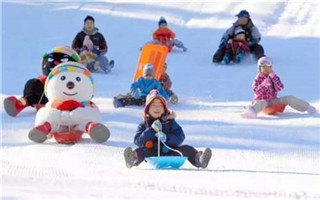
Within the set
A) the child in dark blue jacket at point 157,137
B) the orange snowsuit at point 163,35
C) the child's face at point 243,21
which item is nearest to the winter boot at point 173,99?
the child in dark blue jacket at point 157,137

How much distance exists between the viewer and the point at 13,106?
9523mm

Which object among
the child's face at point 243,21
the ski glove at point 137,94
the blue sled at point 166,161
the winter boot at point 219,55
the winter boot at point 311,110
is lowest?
the blue sled at point 166,161

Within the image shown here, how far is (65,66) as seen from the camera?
27.8 ft

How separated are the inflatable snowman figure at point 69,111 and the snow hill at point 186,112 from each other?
0.44 feet

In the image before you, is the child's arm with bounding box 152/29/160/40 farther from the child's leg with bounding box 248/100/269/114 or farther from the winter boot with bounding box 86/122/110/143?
the winter boot with bounding box 86/122/110/143

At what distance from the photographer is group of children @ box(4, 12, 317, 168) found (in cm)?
711

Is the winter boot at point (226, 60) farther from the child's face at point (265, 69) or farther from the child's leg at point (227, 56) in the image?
the child's face at point (265, 69)

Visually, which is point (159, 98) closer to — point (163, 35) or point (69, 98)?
point (69, 98)

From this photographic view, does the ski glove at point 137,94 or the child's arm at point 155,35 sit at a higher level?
the child's arm at point 155,35

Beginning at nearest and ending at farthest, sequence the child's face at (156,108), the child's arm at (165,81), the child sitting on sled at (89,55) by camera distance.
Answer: the child's face at (156,108) → the child's arm at (165,81) → the child sitting on sled at (89,55)

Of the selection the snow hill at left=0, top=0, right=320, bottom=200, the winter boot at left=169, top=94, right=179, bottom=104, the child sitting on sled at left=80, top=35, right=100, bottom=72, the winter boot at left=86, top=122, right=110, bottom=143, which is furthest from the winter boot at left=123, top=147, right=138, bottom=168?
the child sitting on sled at left=80, top=35, right=100, bottom=72

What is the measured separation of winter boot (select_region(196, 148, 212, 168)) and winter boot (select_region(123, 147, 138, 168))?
1.81ft

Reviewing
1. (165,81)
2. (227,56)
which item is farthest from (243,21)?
(165,81)

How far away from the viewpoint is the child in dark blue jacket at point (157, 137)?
23.1 feet
